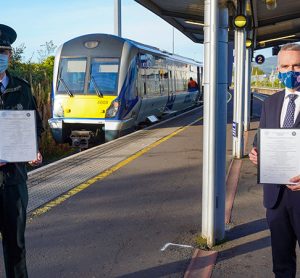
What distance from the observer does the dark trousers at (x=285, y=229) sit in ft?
10.1

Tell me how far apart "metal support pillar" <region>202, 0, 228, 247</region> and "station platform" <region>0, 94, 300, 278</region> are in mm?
299

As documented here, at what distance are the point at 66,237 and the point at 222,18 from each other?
9.40 feet

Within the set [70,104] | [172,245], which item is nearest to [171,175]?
[172,245]

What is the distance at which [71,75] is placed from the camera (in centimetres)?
1270

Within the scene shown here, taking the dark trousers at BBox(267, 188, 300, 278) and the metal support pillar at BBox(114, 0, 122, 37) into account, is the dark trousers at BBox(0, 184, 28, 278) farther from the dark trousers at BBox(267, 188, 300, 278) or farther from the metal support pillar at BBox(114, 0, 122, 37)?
the metal support pillar at BBox(114, 0, 122, 37)

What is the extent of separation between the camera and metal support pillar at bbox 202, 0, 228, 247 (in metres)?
4.43

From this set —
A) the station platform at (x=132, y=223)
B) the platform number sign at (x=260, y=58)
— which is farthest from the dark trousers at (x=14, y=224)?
the platform number sign at (x=260, y=58)

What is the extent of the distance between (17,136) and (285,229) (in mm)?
2010

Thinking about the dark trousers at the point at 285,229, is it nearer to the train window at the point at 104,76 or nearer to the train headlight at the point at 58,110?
the train window at the point at 104,76

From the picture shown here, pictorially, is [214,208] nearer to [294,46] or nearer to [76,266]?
[76,266]

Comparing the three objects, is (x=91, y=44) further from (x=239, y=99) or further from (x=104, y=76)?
(x=239, y=99)

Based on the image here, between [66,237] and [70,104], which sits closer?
[66,237]

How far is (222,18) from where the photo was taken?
181 inches

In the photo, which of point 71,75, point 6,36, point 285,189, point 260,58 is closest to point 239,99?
point 71,75
